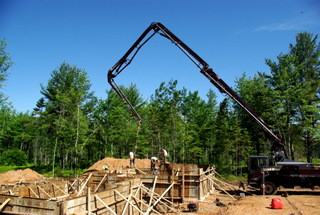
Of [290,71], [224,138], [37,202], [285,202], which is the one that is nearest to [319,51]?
[290,71]

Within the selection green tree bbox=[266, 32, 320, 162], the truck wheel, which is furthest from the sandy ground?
green tree bbox=[266, 32, 320, 162]

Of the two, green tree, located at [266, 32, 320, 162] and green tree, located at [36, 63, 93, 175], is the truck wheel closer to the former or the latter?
green tree, located at [266, 32, 320, 162]

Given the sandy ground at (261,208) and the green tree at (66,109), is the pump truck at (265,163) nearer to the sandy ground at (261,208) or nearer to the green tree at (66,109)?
the sandy ground at (261,208)

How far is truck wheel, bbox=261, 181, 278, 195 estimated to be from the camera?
17.5m

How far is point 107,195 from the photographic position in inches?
396

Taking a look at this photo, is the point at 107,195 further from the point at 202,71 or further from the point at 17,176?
the point at 17,176

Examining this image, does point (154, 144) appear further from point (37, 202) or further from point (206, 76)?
point (37, 202)

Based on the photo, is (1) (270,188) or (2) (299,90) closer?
(1) (270,188)

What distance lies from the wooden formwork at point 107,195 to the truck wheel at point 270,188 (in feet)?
14.7

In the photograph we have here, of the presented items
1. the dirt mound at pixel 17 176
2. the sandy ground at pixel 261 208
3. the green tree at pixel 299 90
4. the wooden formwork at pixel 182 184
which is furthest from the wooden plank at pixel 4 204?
the green tree at pixel 299 90

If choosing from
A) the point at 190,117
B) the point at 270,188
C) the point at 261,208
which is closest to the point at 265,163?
the point at 270,188

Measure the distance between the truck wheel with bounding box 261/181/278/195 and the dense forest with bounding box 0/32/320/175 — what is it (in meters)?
8.25

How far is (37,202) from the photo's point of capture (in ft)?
27.0

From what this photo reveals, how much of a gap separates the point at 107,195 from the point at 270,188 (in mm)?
13238
